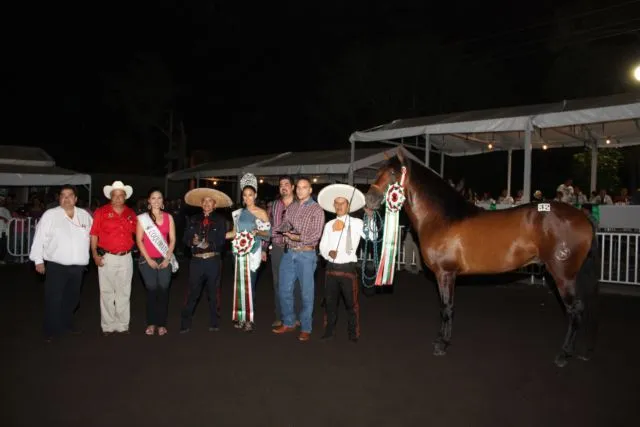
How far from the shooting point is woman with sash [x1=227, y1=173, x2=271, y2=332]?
258 inches

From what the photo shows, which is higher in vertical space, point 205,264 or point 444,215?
point 444,215

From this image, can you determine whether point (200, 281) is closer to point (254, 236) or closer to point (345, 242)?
point (254, 236)

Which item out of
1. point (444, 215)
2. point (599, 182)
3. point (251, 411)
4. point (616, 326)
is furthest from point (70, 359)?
point (599, 182)

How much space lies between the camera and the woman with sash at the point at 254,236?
655 centimetres

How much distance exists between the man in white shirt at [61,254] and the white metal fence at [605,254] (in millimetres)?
6028

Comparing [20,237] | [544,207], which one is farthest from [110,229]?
[20,237]

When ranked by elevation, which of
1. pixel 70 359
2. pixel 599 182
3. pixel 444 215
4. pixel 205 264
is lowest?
pixel 70 359

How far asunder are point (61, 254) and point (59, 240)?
6.6 inches

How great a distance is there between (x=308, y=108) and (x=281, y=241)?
31.2 meters

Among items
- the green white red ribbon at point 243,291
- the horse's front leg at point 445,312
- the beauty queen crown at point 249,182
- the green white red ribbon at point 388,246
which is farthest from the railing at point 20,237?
the horse's front leg at point 445,312

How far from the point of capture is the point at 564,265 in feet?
18.6

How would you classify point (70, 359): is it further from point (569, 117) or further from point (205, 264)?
point (569, 117)

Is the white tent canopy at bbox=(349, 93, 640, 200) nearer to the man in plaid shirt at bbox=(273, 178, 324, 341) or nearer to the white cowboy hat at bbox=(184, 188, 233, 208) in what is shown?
the man in plaid shirt at bbox=(273, 178, 324, 341)

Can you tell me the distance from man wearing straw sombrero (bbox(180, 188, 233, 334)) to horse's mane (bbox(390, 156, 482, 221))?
93.0 inches
